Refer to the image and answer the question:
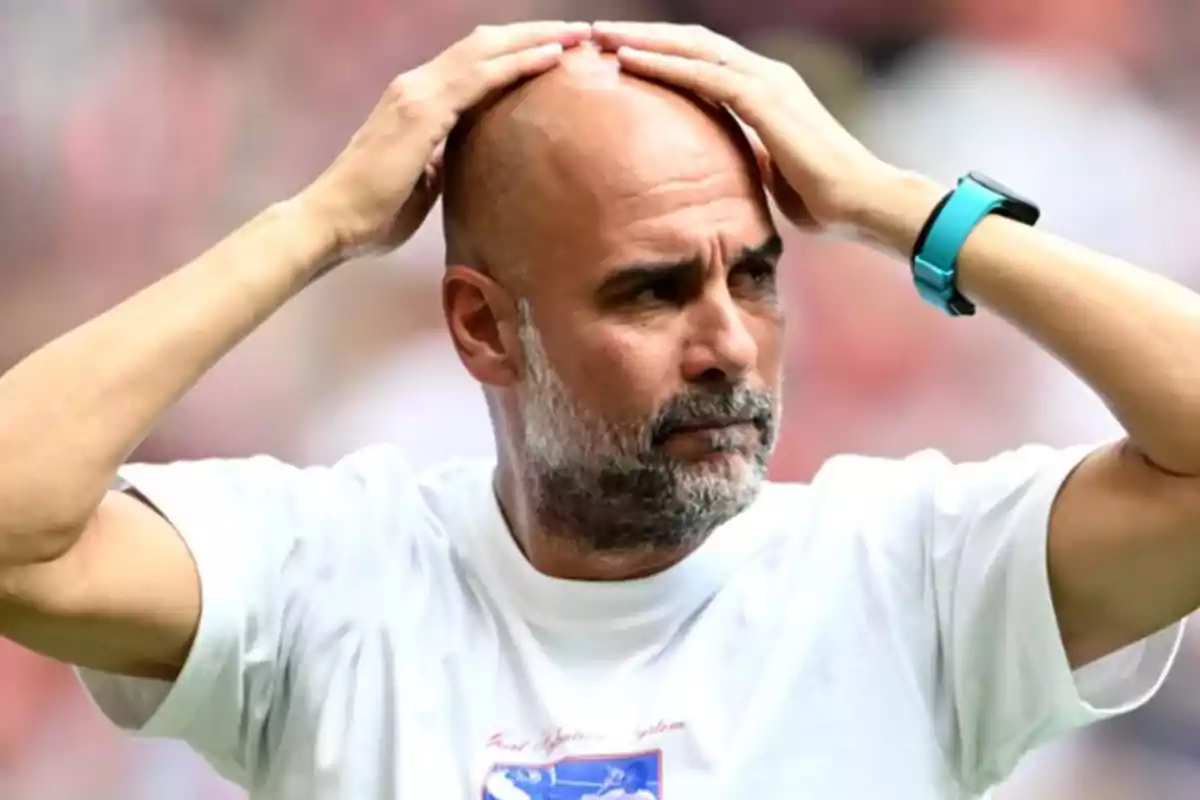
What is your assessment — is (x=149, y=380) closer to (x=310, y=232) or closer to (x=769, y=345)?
(x=310, y=232)

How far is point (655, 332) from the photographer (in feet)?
3.85

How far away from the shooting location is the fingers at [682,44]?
4.10 ft

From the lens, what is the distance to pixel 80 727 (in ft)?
5.46

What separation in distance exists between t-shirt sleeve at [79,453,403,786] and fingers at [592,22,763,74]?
1.56 feet

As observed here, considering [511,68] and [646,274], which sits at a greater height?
[511,68]

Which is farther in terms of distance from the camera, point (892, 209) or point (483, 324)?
point (483, 324)

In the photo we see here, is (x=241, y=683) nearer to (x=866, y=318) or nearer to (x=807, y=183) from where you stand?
(x=807, y=183)

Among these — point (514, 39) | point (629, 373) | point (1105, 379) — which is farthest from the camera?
Answer: point (514, 39)

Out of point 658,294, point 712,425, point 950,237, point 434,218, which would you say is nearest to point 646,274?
point 658,294

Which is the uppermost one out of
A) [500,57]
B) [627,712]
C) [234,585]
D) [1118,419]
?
[500,57]

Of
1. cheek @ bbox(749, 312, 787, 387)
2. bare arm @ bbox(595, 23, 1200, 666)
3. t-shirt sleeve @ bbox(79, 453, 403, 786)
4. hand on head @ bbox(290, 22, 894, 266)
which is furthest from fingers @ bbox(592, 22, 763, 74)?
t-shirt sleeve @ bbox(79, 453, 403, 786)

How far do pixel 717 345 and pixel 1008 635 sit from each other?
0.32 meters

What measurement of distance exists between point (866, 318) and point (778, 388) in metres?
0.53

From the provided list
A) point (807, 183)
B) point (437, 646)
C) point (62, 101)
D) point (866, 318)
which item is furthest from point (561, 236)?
point (62, 101)
